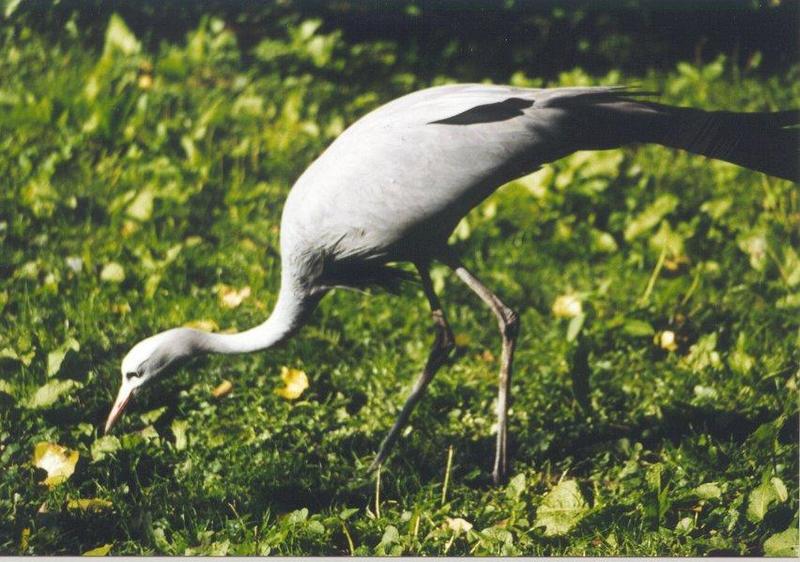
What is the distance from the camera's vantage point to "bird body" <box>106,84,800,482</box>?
2791mm

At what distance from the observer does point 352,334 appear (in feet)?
11.8

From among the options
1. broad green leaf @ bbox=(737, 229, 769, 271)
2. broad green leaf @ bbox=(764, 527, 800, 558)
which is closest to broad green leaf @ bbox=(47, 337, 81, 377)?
broad green leaf @ bbox=(764, 527, 800, 558)

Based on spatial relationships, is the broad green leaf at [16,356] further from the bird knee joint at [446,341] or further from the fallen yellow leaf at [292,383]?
the bird knee joint at [446,341]

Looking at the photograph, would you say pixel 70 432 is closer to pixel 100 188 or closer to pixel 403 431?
pixel 403 431

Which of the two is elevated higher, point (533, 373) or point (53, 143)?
point (53, 143)

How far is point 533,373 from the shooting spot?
3.47m

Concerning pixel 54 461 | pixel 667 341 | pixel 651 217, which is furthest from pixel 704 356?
pixel 54 461

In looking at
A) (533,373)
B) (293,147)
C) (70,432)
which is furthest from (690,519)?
(293,147)

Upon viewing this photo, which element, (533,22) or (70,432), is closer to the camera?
(70,432)

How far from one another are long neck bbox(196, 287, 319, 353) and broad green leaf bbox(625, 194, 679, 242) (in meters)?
1.55

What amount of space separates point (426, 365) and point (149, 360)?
0.83 m

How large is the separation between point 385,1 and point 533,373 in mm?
1445

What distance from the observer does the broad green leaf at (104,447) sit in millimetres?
2910

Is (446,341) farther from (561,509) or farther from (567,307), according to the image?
(567,307)
